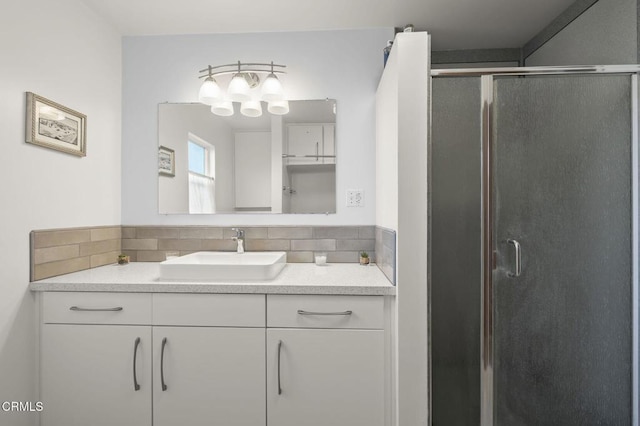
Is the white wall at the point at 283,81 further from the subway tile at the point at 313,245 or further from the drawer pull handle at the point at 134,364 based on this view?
the drawer pull handle at the point at 134,364

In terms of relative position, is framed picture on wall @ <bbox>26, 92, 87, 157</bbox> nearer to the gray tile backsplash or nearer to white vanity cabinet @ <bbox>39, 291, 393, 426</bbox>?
the gray tile backsplash

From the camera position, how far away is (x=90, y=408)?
1469mm

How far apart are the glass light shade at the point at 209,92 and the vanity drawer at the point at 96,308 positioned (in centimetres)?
123

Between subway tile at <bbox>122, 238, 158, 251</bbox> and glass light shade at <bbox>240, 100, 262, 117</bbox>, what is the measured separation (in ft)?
3.44

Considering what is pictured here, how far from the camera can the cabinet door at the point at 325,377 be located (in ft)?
4.64

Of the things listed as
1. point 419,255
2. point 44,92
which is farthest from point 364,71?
point 44,92

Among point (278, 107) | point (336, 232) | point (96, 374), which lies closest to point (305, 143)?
point (278, 107)

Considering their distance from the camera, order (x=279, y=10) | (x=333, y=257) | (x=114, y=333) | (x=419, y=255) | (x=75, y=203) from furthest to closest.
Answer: (x=333, y=257) < (x=279, y=10) < (x=75, y=203) < (x=114, y=333) < (x=419, y=255)

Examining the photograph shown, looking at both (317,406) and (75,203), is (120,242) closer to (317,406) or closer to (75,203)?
(75,203)

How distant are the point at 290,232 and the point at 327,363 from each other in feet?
2.88

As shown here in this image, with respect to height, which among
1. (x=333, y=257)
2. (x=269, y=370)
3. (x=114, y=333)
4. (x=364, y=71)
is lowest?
(x=269, y=370)

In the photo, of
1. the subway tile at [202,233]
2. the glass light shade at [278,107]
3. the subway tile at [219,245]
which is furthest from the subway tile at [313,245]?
the glass light shade at [278,107]

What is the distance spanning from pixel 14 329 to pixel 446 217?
2.03 meters

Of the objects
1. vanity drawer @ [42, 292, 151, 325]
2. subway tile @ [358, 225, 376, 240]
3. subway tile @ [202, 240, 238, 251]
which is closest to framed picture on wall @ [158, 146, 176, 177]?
subway tile @ [202, 240, 238, 251]
